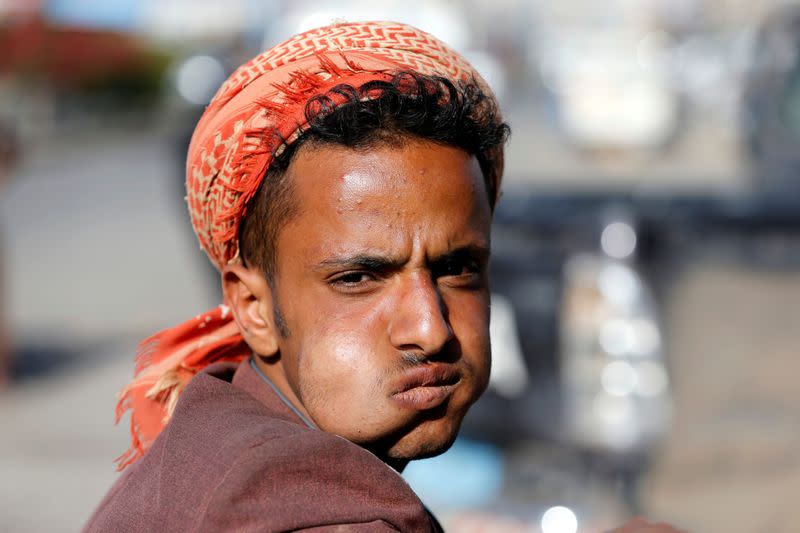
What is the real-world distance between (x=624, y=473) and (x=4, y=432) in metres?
3.60

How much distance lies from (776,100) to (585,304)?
3132mm

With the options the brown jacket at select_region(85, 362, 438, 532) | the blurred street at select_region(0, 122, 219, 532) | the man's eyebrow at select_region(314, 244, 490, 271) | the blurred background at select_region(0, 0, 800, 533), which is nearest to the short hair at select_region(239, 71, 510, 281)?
the man's eyebrow at select_region(314, 244, 490, 271)

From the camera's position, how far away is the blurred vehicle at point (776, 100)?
7387 millimetres

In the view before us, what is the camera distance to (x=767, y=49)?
7676mm

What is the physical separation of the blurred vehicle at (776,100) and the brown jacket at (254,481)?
20.0 feet

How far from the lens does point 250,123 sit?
5.45 feet

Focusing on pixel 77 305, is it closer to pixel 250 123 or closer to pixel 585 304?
pixel 585 304

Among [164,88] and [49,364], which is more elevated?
[164,88]

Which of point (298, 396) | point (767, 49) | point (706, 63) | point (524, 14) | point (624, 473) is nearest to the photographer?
point (298, 396)

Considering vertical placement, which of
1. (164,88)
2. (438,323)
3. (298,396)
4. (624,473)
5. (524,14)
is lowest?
(624,473)

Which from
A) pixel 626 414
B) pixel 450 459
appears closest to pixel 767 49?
pixel 626 414

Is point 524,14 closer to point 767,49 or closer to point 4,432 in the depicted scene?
point 767,49

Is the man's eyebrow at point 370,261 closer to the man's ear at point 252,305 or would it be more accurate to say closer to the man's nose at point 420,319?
the man's nose at point 420,319

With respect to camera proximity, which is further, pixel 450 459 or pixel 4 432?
pixel 4 432
